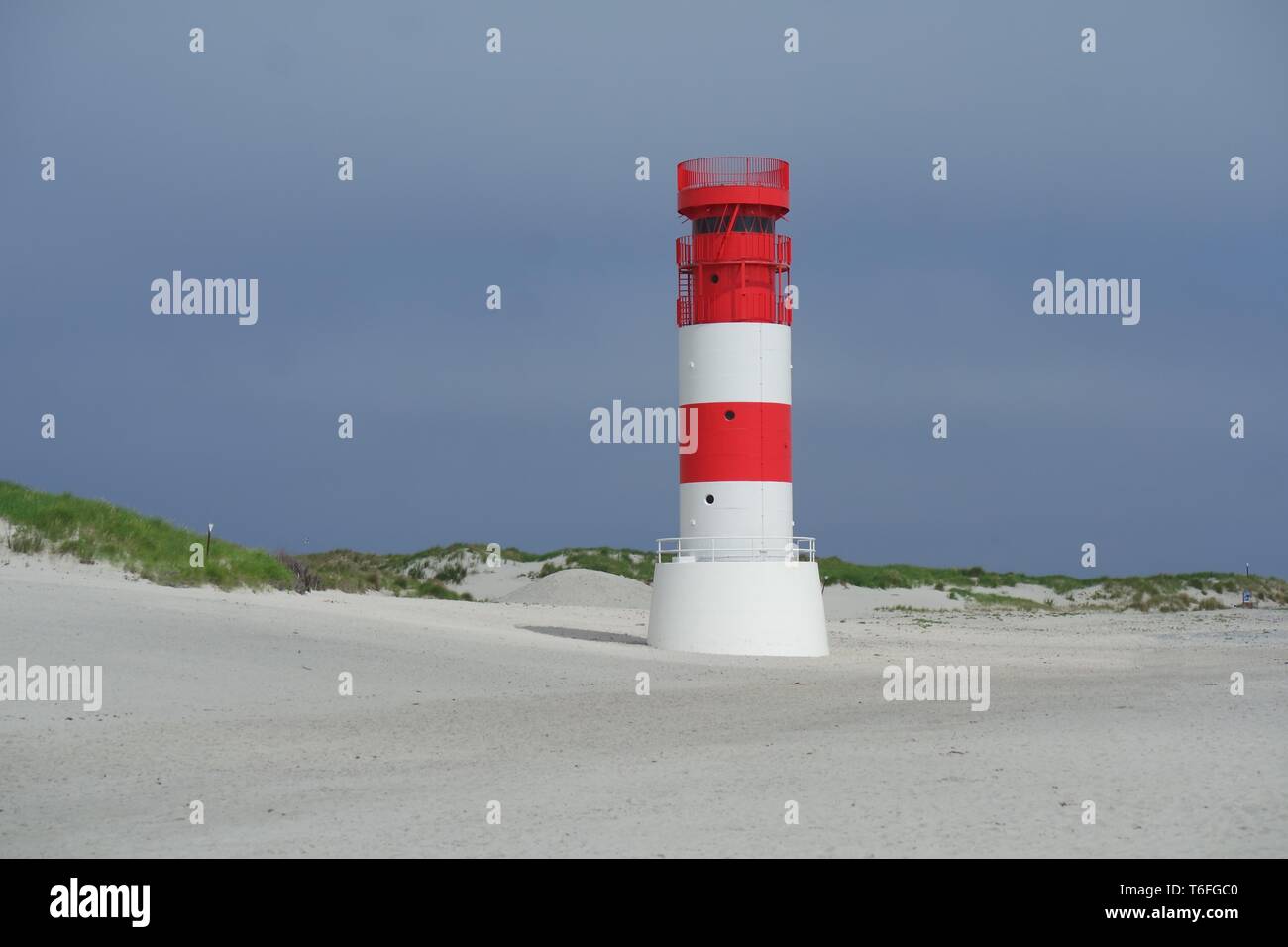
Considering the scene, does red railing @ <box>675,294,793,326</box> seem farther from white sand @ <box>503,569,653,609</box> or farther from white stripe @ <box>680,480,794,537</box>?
white sand @ <box>503,569,653,609</box>

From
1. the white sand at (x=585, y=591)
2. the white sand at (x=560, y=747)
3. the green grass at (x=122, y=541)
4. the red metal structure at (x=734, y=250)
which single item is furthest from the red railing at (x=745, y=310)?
the white sand at (x=585, y=591)

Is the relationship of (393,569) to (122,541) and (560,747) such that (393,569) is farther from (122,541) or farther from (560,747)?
(560,747)

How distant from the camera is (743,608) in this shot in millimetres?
27844

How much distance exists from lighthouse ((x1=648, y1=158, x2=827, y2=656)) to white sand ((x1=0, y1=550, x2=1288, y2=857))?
43.3 inches

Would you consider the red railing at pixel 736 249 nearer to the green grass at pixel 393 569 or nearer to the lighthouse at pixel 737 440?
the lighthouse at pixel 737 440

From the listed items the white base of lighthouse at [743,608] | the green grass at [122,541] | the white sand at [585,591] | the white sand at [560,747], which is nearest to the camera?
the white sand at [560,747]

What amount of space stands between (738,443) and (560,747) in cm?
1188

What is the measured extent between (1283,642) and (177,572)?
23.6 meters

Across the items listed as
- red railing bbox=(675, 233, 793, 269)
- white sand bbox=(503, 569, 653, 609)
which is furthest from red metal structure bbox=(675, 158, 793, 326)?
white sand bbox=(503, 569, 653, 609)

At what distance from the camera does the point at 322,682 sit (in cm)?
2148

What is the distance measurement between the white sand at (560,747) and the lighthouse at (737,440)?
1099 mm

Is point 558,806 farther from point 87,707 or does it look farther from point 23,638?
point 23,638

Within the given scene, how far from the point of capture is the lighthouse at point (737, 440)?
91.7ft
